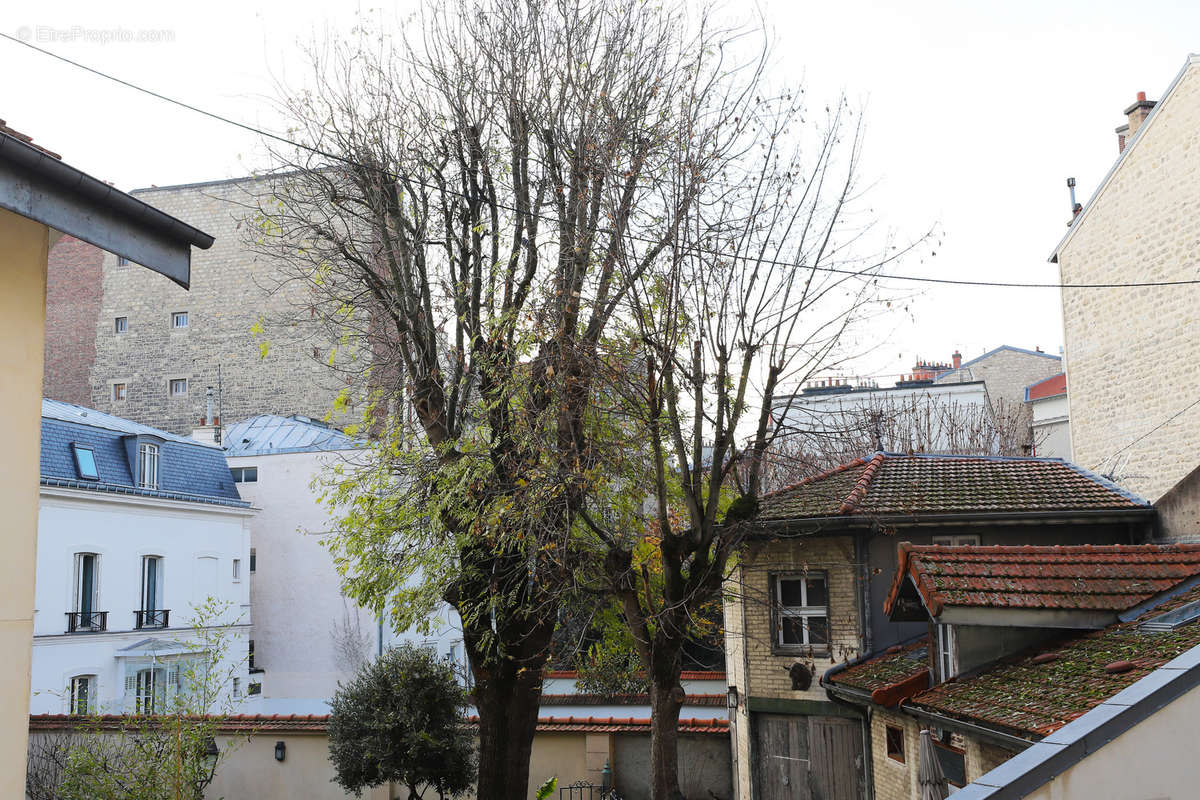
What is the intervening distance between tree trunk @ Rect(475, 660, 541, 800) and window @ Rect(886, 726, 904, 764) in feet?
16.5

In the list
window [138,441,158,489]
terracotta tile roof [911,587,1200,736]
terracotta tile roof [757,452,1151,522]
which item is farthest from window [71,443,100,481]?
terracotta tile roof [911,587,1200,736]

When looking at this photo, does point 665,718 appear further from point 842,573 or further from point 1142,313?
point 1142,313

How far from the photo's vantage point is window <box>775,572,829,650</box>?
17391mm

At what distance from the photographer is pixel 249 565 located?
100 ft

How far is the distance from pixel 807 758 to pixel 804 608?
2.54 meters

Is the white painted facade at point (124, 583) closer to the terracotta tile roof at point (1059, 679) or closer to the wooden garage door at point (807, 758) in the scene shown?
the wooden garage door at point (807, 758)

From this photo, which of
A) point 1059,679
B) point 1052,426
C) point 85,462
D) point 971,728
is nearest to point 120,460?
point 85,462

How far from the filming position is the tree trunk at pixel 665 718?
10938 mm

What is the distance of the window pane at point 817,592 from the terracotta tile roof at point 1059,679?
6064 mm

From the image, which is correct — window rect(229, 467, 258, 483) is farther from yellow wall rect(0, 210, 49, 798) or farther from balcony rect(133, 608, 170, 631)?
yellow wall rect(0, 210, 49, 798)

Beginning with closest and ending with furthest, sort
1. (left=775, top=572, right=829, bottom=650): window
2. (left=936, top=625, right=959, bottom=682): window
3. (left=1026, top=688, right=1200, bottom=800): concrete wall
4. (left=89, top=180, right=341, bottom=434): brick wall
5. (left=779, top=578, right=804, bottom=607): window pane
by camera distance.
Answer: (left=1026, top=688, right=1200, bottom=800): concrete wall, (left=936, top=625, right=959, bottom=682): window, (left=775, top=572, right=829, bottom=650): window, (left=779, top=578, right=804, bottom=607): window pane, (left=89, top=180, right=341, bottom=434): brick wall

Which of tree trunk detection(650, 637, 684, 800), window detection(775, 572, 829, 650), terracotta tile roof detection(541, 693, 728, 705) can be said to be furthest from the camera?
terracotta tile roof detection(541, 693, 728, 705)

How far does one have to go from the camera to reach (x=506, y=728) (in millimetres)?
13188

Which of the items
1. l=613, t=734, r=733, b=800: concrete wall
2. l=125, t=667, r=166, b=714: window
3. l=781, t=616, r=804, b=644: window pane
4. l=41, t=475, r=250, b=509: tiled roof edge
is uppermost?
l=41, t=475, r=250, b=509: tiled roof edge
